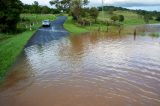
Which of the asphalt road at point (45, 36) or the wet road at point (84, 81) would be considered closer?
the wet road at point (84, 81)

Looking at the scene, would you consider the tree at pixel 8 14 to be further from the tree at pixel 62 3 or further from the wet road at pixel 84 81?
the tree at pixel 62 3

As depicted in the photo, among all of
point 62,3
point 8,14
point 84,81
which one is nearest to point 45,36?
point 8,14

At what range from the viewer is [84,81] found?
1544cm

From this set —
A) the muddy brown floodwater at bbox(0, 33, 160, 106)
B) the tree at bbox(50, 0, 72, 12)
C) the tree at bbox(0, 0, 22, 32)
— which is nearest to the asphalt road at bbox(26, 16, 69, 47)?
the tree at bbox(0, 0, 22, 32)

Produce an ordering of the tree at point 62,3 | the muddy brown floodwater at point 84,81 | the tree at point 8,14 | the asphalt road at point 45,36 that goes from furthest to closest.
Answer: the tree at point 62,3
the tree at point 8,14
the asphalt road at point 45,36
the muddy brown floodwater at point 84,81

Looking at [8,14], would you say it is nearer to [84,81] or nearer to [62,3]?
[84,81]

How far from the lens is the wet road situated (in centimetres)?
1235

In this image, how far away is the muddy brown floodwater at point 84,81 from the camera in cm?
1235

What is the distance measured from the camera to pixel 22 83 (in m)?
15.3

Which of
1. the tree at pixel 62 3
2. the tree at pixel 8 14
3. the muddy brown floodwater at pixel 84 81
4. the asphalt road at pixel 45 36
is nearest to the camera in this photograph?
the muddy brown floodwater at pixel 84 81

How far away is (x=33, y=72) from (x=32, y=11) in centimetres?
8751

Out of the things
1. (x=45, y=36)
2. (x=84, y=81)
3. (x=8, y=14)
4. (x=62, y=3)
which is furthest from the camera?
(x=62, y=3)

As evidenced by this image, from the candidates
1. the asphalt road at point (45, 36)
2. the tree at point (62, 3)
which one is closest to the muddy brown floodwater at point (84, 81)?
the asphalt road at point (45, 36)

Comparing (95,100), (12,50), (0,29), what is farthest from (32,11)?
(95,100)
